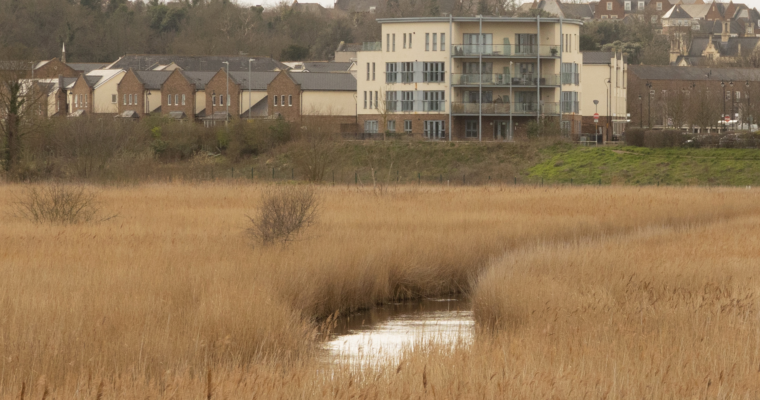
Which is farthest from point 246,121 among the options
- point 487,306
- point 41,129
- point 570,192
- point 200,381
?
point 200,381

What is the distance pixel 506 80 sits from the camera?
75.5 metres

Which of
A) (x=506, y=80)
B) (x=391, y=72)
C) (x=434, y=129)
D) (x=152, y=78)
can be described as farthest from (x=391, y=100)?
(x=152, y=78)

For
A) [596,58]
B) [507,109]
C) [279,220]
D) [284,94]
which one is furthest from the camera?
[284,94]

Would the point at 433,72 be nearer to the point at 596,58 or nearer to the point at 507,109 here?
the point at 507,109

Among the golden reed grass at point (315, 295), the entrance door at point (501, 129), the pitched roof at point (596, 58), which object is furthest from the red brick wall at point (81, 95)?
the golden reed grass at point (315, 295)

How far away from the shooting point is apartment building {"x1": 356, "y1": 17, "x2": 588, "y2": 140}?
75.6m

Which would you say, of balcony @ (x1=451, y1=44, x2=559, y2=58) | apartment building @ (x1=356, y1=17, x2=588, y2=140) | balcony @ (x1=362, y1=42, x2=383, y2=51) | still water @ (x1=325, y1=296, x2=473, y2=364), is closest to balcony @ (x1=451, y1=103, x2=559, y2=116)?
apartment building @ (x1=356, y1=17, x2=588, y2=140)

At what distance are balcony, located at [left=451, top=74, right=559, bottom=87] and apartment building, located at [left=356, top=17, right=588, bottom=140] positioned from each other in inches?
3.1

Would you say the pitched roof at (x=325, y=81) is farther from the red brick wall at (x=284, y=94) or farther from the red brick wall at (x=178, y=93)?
the red brick wall at (x=178, y=93)

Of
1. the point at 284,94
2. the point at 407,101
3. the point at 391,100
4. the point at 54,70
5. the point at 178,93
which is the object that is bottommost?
the point at 407,101

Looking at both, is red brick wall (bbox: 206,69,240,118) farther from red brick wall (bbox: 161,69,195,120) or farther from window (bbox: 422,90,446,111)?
window (bbox: 422,90,446,111)

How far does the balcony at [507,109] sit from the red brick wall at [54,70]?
51997 millimetres

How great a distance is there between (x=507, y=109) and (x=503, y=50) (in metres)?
4.81

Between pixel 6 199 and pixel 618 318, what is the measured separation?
76.4ft
